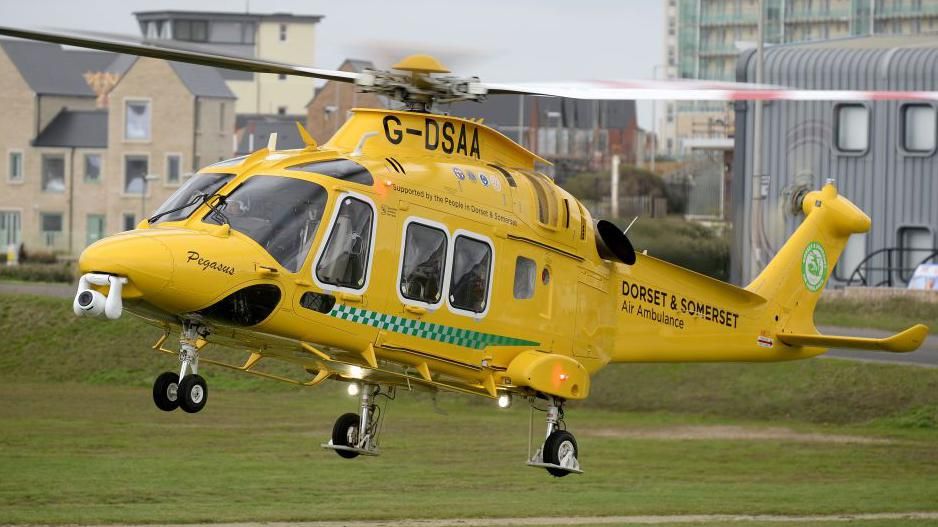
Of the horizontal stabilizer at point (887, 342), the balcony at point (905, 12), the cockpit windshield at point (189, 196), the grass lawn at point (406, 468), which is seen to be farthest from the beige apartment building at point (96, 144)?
the cockpit windshield at point (189, 196)

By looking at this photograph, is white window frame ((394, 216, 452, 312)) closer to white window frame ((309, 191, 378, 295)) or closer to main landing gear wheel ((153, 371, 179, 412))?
white window frame ((309, 191, 378, 295))

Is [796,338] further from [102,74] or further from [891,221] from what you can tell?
[102,74]

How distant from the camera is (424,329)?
58.9 ft

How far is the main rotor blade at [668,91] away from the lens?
58.9ft

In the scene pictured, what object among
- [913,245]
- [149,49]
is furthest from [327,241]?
[913,245]

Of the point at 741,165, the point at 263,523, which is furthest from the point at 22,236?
the point at 263,523

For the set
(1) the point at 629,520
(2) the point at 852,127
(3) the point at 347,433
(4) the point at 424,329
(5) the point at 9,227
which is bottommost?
(1) the point at 629,520

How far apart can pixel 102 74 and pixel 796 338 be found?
97.6m

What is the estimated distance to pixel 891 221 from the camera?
59.4m

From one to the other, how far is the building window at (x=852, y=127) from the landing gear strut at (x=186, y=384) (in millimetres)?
46566

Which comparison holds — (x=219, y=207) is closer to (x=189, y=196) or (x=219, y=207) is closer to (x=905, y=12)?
(x=189, y=196)

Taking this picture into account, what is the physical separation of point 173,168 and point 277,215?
259 ft

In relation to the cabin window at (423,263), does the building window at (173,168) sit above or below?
below

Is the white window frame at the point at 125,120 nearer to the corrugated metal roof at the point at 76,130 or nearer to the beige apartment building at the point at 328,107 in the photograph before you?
the corrugated metal roof at the point at 76,130
